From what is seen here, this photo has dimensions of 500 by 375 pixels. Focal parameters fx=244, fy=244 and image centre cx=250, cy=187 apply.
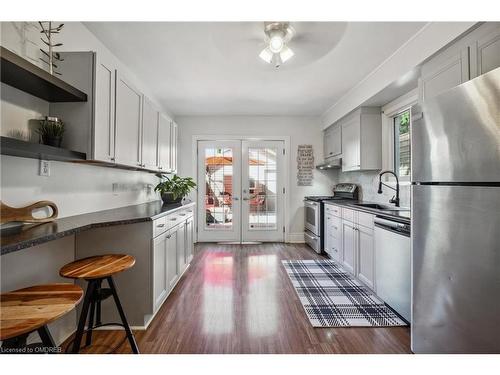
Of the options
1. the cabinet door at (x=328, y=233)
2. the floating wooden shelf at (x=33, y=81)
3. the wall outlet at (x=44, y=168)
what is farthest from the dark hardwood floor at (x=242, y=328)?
the floating wooden shelf at (x=33, y=81)

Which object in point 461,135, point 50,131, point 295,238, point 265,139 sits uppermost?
point 265,139

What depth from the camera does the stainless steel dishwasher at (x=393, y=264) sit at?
1913 millimetres

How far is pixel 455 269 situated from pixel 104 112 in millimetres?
2419

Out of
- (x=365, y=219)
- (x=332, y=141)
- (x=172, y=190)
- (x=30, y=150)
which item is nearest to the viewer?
(x=30, y=150)

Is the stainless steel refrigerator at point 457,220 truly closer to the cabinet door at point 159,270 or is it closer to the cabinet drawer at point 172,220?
the cabinet door at point 159,270

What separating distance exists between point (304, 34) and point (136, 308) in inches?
101

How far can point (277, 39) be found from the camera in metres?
1.90

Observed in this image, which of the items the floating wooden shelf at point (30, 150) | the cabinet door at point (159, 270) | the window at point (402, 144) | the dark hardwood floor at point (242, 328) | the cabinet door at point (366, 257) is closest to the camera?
the floating wooden shelf at point (30, 150)

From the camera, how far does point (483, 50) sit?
1550 mm

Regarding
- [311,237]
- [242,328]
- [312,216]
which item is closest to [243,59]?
[242,328]

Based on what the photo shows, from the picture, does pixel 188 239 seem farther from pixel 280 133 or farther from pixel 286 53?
pixel 280 133

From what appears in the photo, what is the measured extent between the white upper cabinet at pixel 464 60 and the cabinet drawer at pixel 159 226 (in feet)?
7.25

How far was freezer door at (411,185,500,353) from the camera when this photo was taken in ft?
3.32
